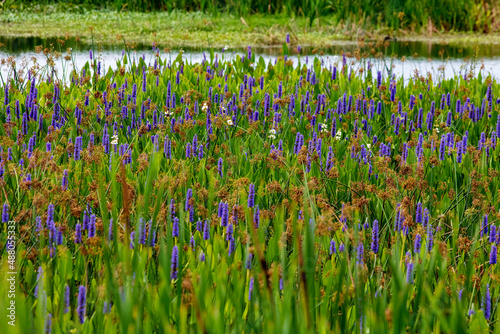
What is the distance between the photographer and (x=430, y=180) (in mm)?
3635

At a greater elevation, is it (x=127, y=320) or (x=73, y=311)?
(x=127, y=320)

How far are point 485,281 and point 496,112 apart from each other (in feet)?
10.3

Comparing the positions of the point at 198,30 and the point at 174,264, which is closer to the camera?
the point at 174,264

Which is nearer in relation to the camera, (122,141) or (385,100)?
(122,141)

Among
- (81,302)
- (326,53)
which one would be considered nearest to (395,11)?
(326,53)

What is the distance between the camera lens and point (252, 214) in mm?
2686

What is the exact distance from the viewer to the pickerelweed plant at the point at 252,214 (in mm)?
1889

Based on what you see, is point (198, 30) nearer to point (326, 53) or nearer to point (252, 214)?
point (326, 53)

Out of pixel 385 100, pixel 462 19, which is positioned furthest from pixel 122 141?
pixel 462 19

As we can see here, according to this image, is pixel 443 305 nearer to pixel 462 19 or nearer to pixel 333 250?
pixel 333 250

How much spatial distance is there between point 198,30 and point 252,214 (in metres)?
12.9

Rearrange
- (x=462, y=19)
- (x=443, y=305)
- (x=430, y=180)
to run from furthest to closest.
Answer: (x=462, y=19), (x=430, y=180), (x=443, y=305)

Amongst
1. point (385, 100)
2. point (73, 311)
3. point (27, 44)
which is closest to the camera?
point (73, 311)

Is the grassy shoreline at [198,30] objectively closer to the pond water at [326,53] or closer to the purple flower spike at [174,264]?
the pond water at [326,53]
